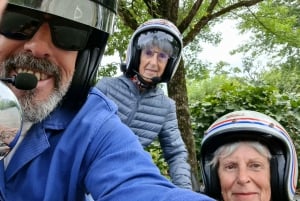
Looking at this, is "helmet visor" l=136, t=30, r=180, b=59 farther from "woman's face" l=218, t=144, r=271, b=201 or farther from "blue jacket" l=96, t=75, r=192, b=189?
"woman's face" l=218, t=144, r=271, b=201

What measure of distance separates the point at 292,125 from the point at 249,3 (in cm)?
191

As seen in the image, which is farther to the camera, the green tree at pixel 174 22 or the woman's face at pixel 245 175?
the green tree at pixel 174 22

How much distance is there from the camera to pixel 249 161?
2.55 meters

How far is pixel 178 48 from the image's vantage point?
4.15 meters

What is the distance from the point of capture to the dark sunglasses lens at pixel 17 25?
1.65m

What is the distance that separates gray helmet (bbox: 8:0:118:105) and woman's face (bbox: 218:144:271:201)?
94cm

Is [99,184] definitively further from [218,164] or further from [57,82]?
[218,164]

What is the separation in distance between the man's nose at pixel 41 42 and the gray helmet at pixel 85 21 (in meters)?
0.07

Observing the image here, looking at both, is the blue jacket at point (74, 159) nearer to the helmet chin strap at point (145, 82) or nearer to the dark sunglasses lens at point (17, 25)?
the dark sunglasses lens at point (17, 25)

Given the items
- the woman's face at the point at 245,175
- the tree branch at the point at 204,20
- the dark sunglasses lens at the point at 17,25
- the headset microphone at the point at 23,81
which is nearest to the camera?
the headset microphone at the point at 23,81

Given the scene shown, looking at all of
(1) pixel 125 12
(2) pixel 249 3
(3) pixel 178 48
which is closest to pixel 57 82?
(3) pixel 178 48

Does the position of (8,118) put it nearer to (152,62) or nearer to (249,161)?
(249,161)

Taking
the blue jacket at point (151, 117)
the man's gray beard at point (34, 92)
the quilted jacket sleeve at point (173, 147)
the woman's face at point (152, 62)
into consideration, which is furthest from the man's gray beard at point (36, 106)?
the quilted jacket sleeve at point (173, 147)

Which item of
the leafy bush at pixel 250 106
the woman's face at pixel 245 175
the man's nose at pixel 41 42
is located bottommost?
the leafy bush at pixel 250 106
